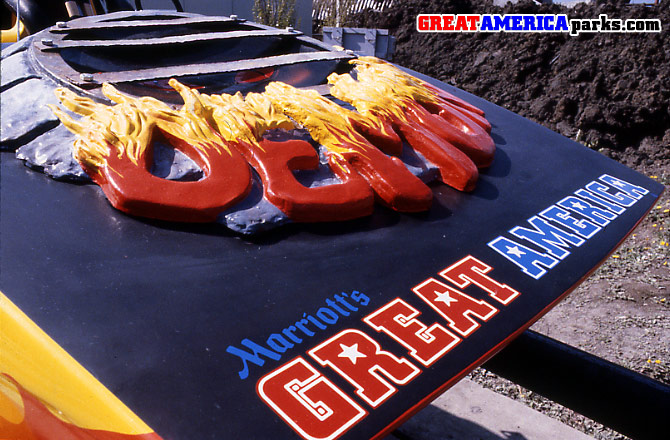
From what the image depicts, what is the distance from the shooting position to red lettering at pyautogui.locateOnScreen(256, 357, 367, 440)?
0.93 m

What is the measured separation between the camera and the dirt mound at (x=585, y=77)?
24.6 feet

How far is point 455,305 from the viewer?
131 centimetres

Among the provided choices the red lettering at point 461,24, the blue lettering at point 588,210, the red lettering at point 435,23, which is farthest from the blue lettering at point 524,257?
the red lettering at point 435,23

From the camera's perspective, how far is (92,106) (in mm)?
1503

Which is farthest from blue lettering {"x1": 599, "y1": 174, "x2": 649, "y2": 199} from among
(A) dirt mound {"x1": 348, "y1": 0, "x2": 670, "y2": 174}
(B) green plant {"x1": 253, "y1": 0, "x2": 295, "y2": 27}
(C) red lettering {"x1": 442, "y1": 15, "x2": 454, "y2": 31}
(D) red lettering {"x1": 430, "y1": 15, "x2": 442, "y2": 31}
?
(B) green plant {"x1": 253, "y1": 0, "x2": 295, "y2": 27}

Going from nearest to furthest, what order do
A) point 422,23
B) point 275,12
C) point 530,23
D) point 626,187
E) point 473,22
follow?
point 626,187 → point 530,23 → point 473,22 → point 422,23 → point 275,12

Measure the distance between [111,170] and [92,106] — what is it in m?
0.34

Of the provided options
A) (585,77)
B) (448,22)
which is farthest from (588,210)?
(448,22)

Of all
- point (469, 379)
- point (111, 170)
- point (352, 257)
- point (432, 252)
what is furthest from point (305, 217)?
point (469, 379)

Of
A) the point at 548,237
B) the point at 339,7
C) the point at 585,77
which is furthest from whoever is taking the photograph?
the point at 339,7

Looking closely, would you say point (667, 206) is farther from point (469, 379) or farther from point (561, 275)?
point (561, 275)

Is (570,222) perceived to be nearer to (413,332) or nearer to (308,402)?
(413,332)

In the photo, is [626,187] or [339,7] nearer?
[626,187]

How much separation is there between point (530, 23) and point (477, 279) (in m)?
9.76
